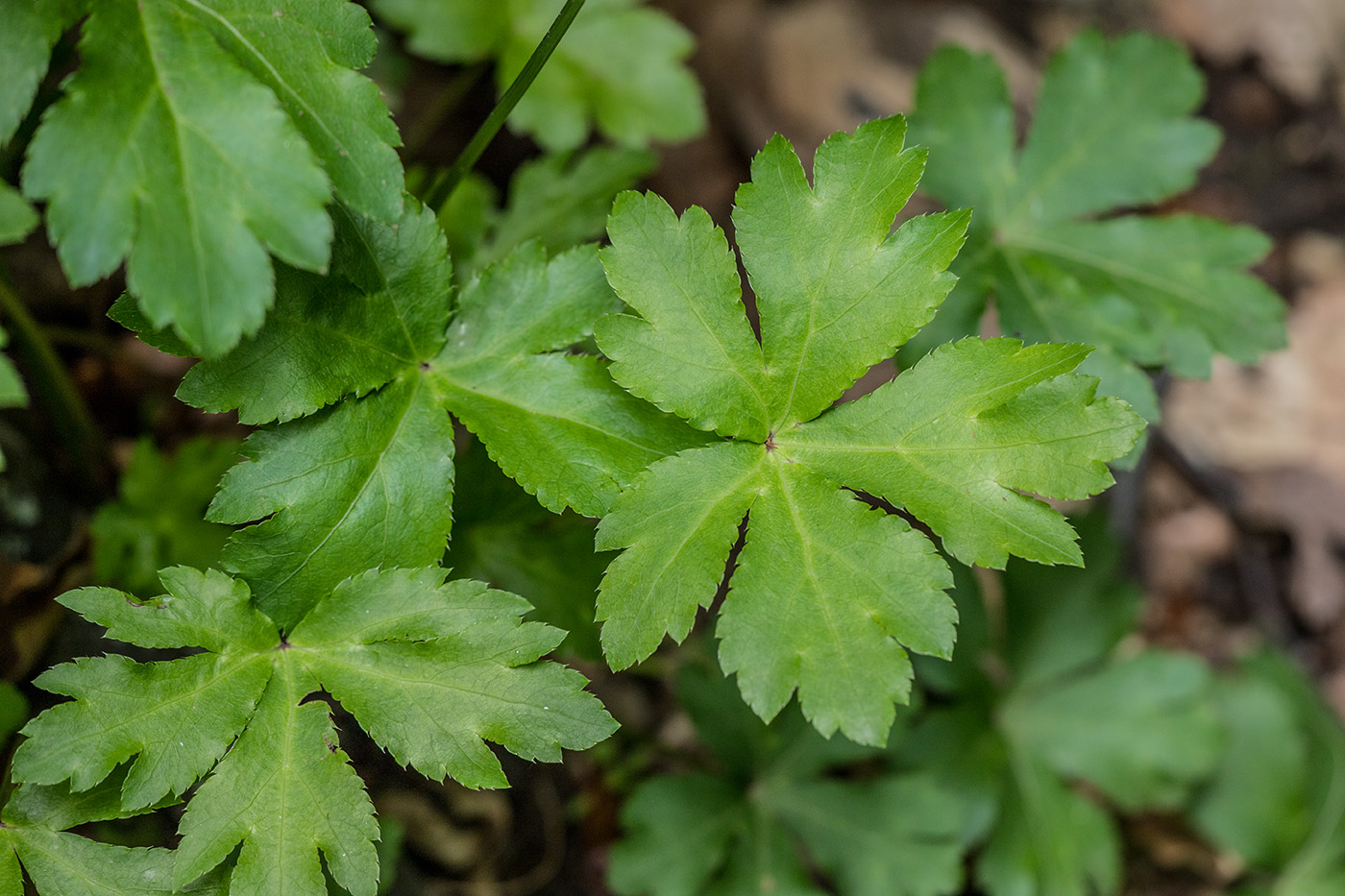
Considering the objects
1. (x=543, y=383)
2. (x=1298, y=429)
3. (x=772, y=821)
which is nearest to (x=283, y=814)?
(x=543, y=383)

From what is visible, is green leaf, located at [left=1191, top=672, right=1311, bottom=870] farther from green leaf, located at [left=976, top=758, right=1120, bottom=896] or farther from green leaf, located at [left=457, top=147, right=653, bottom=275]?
green leaf, located at [left=457, top=147, right=653, bottom=275]

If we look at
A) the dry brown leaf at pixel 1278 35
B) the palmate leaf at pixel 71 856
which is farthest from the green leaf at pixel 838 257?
the dry brown leaf at pixel 1278 35

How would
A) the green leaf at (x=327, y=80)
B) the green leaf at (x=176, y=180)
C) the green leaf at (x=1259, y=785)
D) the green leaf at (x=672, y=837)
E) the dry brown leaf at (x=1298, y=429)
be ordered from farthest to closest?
the dry brown leaf at (x=1298, y=429), the green leaf at (x=1259, y=785), the green leaf at (x=672, y=837), the green leaf at (x=327, y=80), the green leaf at (x=176, y=180)

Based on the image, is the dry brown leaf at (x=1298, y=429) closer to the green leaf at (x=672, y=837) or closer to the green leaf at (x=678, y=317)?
the green leaf at (x=672, y=837)

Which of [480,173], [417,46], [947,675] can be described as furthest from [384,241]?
[947,675]

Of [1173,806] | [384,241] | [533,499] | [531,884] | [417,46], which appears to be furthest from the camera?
[1173,806]

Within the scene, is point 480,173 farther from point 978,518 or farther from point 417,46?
point 978,518
